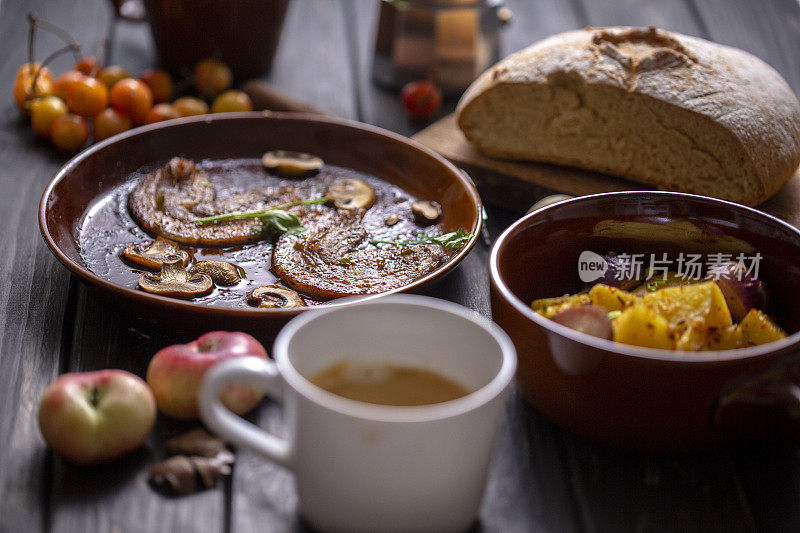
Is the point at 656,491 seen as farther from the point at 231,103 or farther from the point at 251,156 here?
the point at 231,103

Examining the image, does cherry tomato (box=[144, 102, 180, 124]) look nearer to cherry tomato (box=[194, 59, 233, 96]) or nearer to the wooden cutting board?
cherry tomato (box=[194, 59, 233, 96])

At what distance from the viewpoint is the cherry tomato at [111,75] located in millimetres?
2191

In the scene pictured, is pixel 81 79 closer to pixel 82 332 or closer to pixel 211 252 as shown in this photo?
pixel 211 252

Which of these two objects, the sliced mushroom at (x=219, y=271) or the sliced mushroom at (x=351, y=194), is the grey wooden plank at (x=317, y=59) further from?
the sliced mushroom at (x=219, y=271)

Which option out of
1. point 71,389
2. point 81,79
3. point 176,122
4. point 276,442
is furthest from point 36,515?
point 81,79

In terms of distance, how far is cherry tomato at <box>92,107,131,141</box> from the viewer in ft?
6.59

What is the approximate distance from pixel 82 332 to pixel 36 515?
406mm

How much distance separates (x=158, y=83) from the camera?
87.0 inches

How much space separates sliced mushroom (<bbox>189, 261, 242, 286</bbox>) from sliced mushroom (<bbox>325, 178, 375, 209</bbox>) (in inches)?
13.0

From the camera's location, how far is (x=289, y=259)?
146 cm

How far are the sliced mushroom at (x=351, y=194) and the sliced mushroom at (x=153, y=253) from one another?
35 cm

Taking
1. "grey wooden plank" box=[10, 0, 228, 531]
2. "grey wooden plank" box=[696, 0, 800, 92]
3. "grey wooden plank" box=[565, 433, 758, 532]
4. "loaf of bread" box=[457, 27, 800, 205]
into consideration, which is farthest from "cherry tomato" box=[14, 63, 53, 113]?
"grey wooden plank" box=[696, 0, 800, 92]

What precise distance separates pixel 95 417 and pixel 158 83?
139cm

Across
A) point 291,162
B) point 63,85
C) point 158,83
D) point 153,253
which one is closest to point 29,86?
point 63,85
